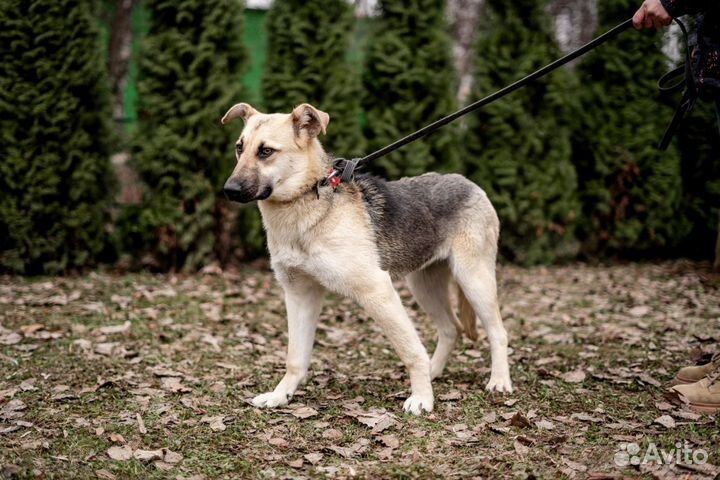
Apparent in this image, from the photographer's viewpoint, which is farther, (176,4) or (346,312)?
(176,4)

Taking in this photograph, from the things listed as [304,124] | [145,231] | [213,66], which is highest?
[213,66]

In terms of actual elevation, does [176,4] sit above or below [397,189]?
above

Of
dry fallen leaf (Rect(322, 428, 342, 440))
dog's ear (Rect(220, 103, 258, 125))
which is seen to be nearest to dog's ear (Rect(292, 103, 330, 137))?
dog's ear (Rect(220, 103, 258, 125))

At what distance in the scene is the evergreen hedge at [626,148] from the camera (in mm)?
10211

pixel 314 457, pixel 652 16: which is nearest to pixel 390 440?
pixel 314 457

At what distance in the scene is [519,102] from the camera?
10086mm

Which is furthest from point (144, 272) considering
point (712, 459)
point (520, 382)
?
point (712, 459)

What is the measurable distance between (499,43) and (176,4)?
489cm

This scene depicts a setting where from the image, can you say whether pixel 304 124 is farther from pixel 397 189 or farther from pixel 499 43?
pixel 499 43

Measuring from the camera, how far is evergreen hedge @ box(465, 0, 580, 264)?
10.1m

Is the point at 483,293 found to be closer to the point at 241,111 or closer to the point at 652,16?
the point at 652,16

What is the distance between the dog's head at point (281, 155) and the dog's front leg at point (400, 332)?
0.82 m

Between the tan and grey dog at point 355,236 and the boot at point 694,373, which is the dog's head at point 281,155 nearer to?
the tan and grey dog at point 355,236

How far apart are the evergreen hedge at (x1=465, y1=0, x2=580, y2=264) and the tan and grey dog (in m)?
5.26
